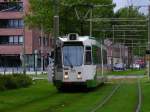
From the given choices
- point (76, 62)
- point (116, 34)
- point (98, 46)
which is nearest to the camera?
point (76, 62)

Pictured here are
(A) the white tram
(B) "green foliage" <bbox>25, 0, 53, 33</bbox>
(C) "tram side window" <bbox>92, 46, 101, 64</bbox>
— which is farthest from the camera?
(B) "green foliage" <bbox>25, 0, 53, 33</bbox>

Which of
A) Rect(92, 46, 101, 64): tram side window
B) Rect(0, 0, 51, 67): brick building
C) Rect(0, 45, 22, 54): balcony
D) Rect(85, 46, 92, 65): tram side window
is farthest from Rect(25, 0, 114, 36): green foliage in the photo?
Rect(85, 46, 92, 65): tram side window

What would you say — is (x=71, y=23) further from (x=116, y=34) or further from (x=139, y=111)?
(x=139, y=111)

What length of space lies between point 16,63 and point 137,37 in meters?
25.5

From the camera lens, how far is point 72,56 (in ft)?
118

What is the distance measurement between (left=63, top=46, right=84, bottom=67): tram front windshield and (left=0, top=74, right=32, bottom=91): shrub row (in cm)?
441

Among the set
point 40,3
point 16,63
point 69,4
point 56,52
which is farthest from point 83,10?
point 16,63

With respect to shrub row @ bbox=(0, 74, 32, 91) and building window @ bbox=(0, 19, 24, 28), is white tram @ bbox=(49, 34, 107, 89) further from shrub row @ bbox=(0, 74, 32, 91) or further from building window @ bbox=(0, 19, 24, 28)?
building window @ bbox=(0, 19, 24, 28)

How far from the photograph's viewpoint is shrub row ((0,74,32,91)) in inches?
1484

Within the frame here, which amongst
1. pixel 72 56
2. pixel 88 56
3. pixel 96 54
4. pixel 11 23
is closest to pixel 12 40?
pixel 11 23

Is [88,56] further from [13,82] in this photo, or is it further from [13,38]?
[13,38]

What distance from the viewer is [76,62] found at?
118ft

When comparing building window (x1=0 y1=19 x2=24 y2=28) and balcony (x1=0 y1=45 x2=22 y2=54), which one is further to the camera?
building window (x1=0 y1=19 x2=24 y2=28)

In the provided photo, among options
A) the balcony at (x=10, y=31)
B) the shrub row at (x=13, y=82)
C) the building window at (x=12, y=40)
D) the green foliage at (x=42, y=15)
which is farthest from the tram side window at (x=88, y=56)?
the building window at (x=12, y=40)
